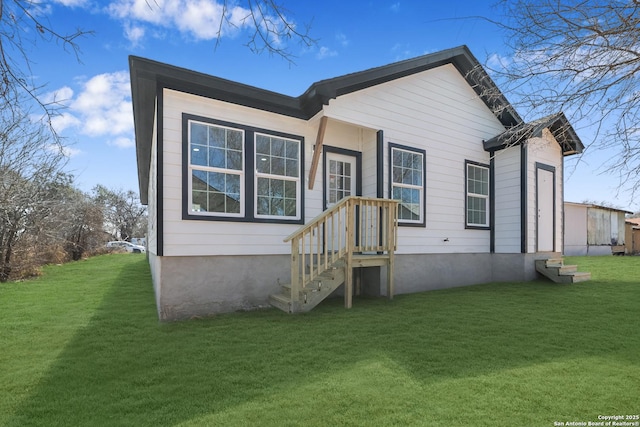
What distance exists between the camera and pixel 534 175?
8359 millimetres

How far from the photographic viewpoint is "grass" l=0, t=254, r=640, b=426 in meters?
2.46

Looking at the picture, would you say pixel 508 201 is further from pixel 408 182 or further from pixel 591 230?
pixel 591 230

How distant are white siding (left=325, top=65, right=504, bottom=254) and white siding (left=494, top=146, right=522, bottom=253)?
364mm

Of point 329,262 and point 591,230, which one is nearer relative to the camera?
point 329,262

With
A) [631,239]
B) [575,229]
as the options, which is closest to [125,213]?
[575,229]

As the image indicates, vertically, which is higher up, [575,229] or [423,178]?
[423,178]

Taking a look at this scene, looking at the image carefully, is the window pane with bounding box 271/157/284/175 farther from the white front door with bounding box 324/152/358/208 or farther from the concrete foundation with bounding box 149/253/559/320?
the concrete foundation with bounding box 149/253/559/320

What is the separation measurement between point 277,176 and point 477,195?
17.3ft

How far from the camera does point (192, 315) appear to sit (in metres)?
5.20

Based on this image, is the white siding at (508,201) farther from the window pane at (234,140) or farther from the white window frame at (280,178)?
the window pane at (234,140)

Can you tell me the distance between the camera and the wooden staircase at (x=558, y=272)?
25.4 feet

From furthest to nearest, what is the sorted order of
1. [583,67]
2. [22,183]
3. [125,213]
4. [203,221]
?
[125,213], [22,183], [203,221], [583,67]

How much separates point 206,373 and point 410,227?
5159 millimetres

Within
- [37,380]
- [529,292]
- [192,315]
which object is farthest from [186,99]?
[529,292]
